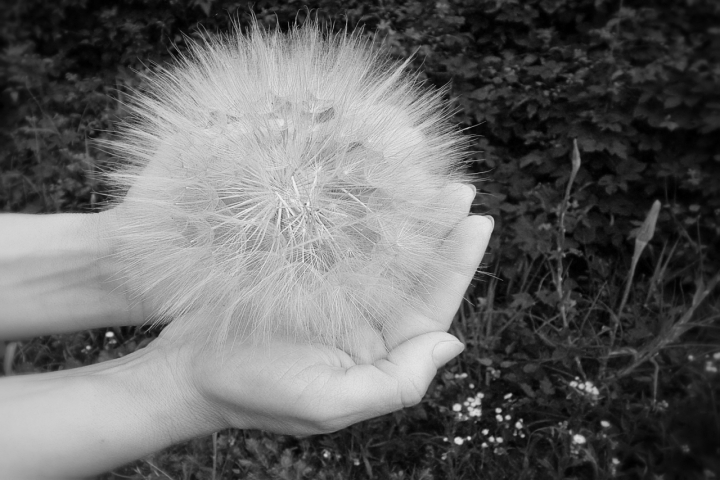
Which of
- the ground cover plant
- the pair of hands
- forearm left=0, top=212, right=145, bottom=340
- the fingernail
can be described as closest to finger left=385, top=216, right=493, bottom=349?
the pair of hands

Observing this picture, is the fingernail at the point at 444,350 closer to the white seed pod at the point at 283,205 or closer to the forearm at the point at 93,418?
the white seed pod at the point at 283,205

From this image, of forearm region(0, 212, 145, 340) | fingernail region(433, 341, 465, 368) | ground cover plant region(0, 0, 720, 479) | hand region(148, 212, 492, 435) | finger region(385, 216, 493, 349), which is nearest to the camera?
hand region(148, 212, 492, 435)

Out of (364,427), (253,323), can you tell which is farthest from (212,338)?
(364,427)

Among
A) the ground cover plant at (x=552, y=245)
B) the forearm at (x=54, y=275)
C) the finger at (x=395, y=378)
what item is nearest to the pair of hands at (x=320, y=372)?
the finger at (x=395, y=378)

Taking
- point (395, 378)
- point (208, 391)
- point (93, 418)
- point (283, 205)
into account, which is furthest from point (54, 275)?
point (395, 378)

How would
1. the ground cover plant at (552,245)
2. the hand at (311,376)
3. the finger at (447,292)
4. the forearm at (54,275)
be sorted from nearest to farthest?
the hand at (311,376) → the finger at (447,292) → the forearm at (54,275) → the ground cover plant at (552,245)

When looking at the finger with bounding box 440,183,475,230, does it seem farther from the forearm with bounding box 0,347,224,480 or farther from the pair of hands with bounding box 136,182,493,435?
the forearm with bounding box 0,347,224,480

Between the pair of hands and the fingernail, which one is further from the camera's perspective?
the fingernail

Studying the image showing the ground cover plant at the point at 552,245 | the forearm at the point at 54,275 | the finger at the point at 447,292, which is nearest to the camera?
the finger at the point at 447,292
